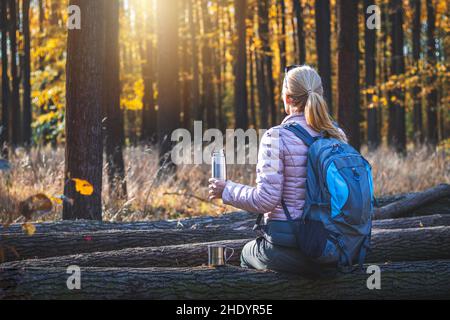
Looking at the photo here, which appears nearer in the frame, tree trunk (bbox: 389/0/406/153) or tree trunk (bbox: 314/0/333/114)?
tree trunk (bbox: 314/0/333/114)

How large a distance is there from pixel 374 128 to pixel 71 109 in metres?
20.1

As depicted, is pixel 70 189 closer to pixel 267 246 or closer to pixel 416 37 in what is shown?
pixel 267 246

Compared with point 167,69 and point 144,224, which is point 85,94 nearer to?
point 144,224

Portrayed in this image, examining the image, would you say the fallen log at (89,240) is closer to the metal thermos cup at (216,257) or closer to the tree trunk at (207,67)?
the metal thermos cup at (216,257)

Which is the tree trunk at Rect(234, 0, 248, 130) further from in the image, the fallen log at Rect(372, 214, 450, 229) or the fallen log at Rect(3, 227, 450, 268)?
the fallen log at Rect(3, 227, 450, 268)

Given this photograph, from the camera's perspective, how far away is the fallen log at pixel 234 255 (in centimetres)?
576

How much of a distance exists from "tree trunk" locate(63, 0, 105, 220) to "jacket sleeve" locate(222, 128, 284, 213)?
3.57 meters

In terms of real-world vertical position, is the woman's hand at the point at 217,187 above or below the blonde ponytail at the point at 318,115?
below

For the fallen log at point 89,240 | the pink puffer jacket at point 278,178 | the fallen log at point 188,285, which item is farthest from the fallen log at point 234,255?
the pink puffer jacket at point 278,178

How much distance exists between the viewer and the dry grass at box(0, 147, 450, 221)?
33.1 ft

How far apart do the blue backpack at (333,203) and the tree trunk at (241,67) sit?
45.4 ft

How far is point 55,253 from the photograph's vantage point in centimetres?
620

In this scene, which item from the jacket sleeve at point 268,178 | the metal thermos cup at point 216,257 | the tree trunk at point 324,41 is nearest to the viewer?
the jacket sleeve at point 268,178

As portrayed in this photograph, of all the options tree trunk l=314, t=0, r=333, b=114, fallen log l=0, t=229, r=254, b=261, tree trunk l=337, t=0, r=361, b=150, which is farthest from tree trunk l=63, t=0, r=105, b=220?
tree trunk l=314, t=0, r=333, b=114
